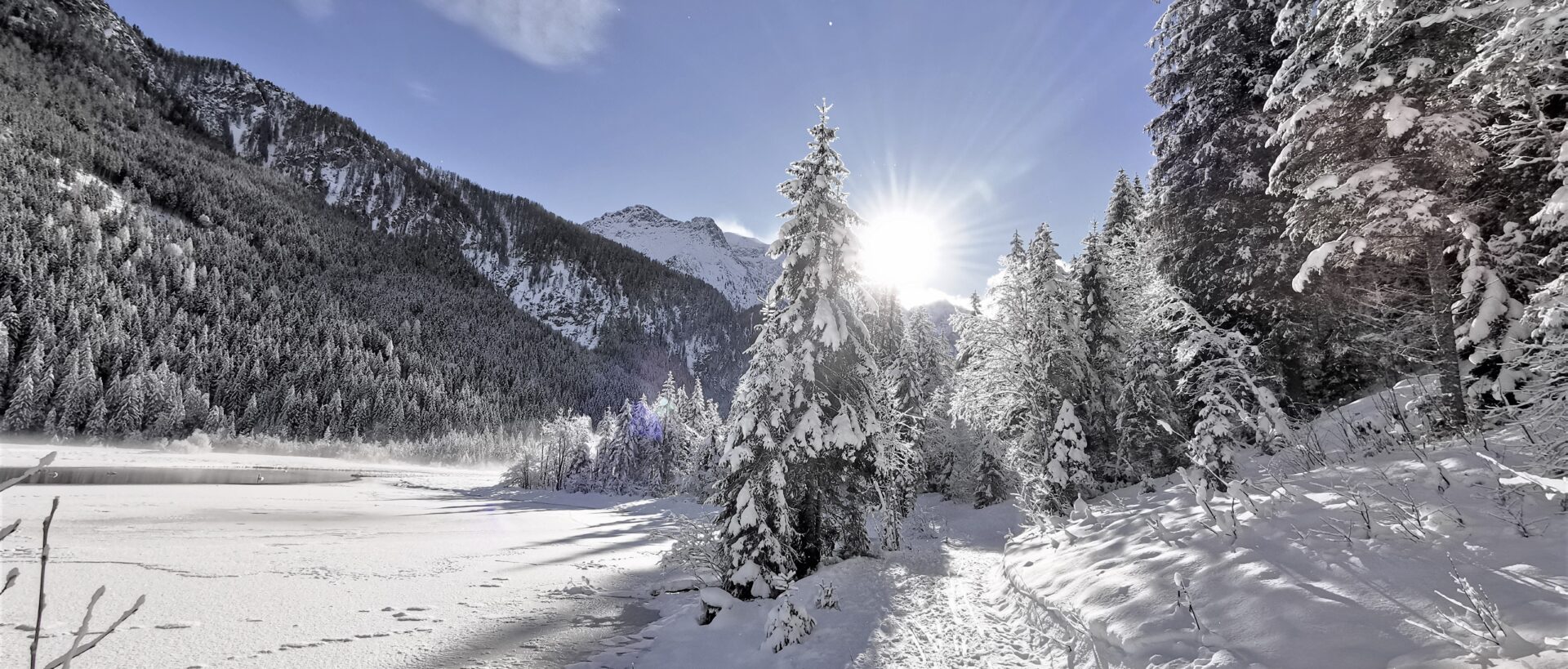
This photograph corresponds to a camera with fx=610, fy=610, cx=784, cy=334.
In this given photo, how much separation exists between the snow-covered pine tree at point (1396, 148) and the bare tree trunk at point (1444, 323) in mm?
18

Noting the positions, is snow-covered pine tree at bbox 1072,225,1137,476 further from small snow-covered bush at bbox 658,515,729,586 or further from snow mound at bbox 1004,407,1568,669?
small snow-covered bush at bbox 658,515,729,586

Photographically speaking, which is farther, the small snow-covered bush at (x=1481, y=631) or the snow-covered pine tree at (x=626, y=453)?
the snow-covered pine tree at (x=626, y=453)

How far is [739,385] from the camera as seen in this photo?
1522cm

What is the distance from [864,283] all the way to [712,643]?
940 centimetres

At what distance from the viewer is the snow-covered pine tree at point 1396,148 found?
8844mm

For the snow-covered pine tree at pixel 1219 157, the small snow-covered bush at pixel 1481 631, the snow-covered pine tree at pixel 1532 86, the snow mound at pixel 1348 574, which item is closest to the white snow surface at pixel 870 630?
the snow mound at pixel 1348 574

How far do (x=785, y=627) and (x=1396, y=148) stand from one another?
12.5 metres

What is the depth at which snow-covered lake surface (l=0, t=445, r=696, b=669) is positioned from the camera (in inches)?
398

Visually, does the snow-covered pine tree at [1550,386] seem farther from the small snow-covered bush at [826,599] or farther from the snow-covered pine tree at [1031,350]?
the snow-covered pine tree at [1031,350]

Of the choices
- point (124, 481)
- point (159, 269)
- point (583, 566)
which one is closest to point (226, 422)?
point (159, 269)

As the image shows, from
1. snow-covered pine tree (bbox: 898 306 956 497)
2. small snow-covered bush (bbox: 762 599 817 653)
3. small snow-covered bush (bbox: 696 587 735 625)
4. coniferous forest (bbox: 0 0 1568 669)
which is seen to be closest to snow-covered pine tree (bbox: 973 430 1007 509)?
coniferous forest (bbox: 0 0 1568 669)

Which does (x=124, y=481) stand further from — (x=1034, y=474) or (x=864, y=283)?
(x=1034, y=474)

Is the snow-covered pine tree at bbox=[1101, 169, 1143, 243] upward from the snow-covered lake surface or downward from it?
upward

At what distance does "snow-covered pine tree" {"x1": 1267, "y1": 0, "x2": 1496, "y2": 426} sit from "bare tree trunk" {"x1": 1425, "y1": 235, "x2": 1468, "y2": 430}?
2 centimetres
